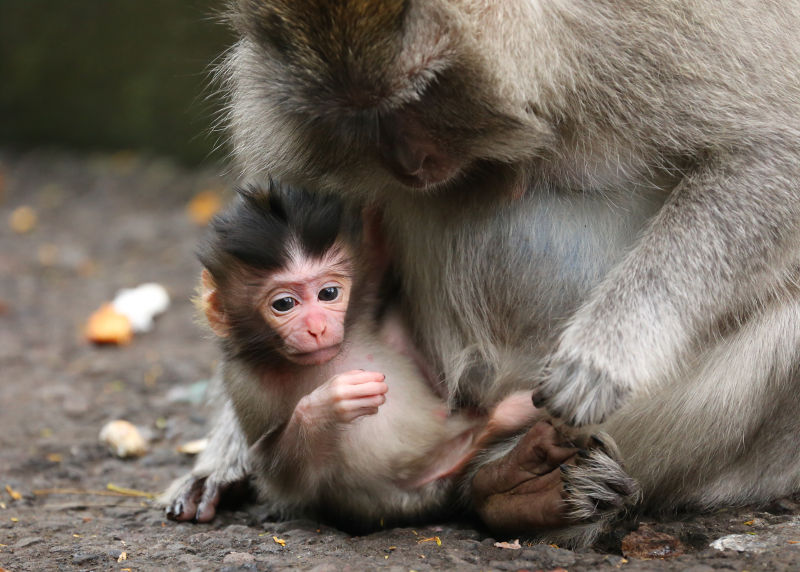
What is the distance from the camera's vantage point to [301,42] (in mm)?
3367

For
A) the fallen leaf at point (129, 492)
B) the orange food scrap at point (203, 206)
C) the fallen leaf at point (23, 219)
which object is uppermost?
the fallen leaf at point (23, 219)

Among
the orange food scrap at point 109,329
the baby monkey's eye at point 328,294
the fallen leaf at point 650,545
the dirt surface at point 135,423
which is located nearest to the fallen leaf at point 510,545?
the dirt surface at point 135,423

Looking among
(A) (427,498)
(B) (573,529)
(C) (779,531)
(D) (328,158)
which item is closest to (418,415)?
(A) (427,498)

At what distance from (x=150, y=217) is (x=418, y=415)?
6025mm

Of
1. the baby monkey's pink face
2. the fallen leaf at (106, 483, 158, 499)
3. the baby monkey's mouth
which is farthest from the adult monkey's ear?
the fallen leaf at (106, 483, 158, 499)

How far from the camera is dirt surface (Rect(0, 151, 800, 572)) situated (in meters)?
3.57

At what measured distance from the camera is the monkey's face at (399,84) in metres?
3.26

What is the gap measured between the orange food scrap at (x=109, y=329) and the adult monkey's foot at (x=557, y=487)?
376 centimetres

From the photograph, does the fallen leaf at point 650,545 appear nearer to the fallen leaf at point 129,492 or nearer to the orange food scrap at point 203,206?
the fallen leaf at point 129,492

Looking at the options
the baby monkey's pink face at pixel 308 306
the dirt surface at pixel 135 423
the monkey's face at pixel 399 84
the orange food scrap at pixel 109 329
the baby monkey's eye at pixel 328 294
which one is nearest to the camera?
the monkey's face at pixel 399 84

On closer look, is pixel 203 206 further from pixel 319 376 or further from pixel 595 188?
pixel 595 188

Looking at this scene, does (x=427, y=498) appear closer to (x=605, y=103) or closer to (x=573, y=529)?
(x=573, y=529)

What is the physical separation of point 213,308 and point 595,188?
1511mm

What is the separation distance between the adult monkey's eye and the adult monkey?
1.59 ft
